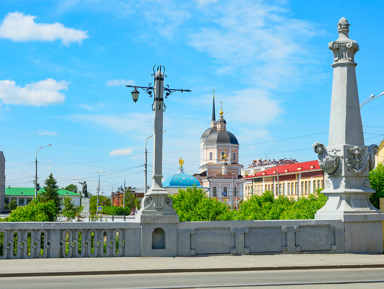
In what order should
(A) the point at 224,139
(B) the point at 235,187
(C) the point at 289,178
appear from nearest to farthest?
(C) the point at 289,178, (B) the point at 235,187, (A) the point at 224,139

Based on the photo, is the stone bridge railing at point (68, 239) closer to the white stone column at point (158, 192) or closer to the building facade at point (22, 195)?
the white stone column at point (158, 192)

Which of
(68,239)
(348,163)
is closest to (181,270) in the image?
(68,239)

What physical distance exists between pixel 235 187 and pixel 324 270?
134m

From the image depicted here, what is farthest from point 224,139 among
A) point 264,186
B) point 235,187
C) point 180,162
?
point 264,186

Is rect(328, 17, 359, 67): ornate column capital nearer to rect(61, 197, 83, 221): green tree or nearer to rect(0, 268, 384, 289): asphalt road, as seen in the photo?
rect(0, 268, 384, 289): asphalt road

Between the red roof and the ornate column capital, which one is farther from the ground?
the red roof

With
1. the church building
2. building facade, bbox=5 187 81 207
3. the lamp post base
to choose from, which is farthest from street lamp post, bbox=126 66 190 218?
building facade, bbox=5 187 81 207

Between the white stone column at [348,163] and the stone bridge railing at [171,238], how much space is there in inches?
19.8

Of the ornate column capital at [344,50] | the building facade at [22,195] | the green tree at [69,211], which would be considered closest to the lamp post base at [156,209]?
the ornate column capital at [344,50]

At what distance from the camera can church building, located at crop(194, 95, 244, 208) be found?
481 feet

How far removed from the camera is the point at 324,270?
1263 centimetres

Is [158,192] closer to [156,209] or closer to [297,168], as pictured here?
[156,209]

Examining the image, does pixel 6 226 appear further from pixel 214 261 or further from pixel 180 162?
pixel 180 162

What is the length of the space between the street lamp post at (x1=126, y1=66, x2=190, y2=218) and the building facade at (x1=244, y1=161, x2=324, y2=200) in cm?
6691
